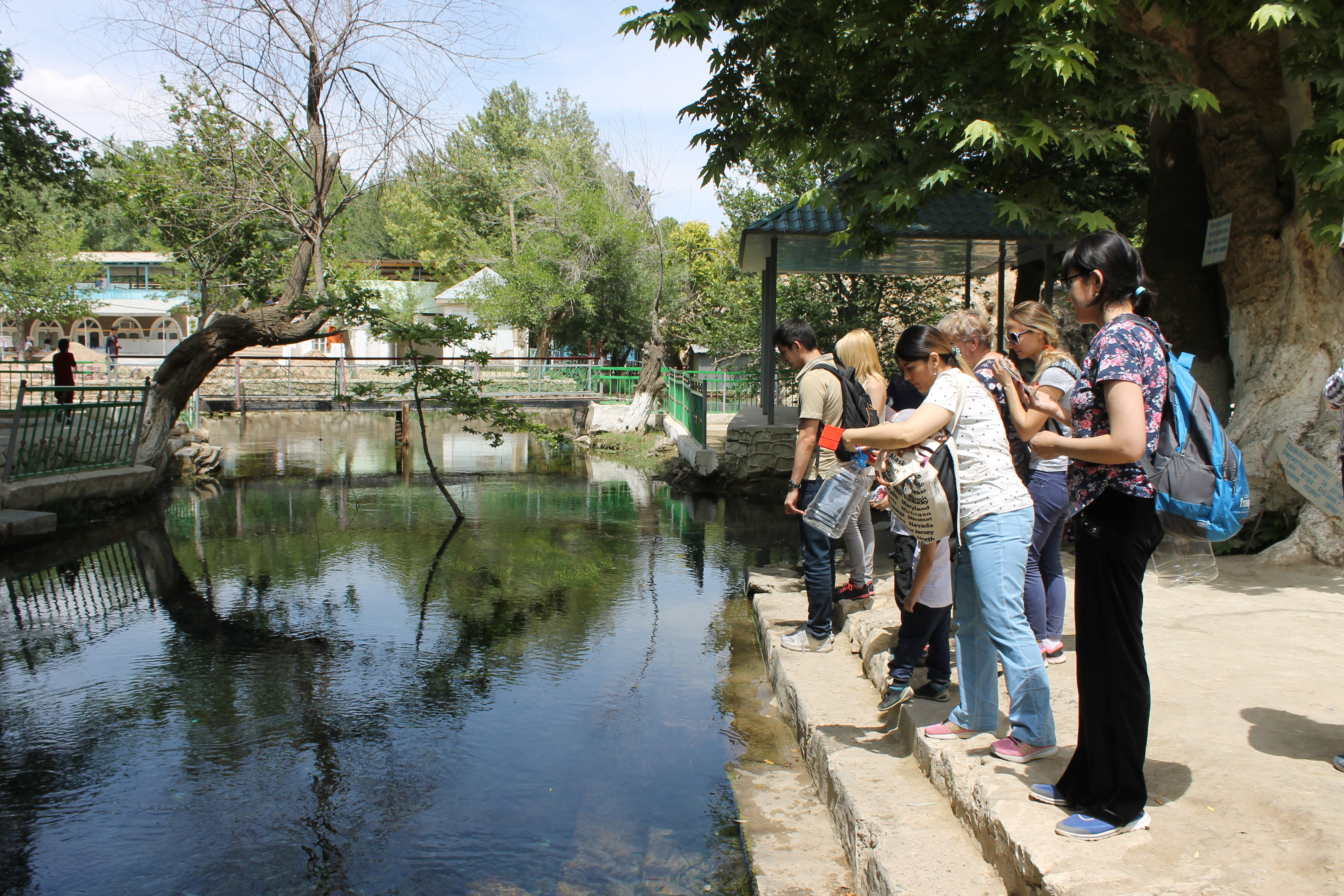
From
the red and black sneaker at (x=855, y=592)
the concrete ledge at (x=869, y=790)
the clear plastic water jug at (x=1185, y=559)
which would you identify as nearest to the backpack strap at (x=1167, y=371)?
the clear plastic water jug at (x=1185, y=559)

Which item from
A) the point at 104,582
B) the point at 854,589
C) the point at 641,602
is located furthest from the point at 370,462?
the point at 854,589

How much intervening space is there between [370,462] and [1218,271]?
14119 mm

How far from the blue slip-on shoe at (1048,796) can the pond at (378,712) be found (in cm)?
114

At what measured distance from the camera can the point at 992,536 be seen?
3.04 meters

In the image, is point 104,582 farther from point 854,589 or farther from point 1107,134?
point 1107,134

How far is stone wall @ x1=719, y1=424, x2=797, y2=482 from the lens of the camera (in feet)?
42.2

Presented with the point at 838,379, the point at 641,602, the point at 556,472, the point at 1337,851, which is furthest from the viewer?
the point at 556,472

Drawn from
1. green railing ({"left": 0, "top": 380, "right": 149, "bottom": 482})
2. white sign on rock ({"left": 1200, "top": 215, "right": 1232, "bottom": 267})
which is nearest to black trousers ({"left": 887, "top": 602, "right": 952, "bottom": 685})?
white sign on rock ({"left": 1200, "top": 215, "right": 1232, "bottom": 267})

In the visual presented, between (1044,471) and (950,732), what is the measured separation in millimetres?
1351

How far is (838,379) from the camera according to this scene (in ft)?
15.8

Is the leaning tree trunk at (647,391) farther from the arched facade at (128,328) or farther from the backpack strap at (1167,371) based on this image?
the arched facade at (128,328)

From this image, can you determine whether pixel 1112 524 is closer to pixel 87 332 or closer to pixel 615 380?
pixel 615 380

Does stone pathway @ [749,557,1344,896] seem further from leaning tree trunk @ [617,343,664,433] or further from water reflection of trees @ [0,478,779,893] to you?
leaning tree trunk @ [617,343,664,433]

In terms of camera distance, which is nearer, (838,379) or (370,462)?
(838,379)
